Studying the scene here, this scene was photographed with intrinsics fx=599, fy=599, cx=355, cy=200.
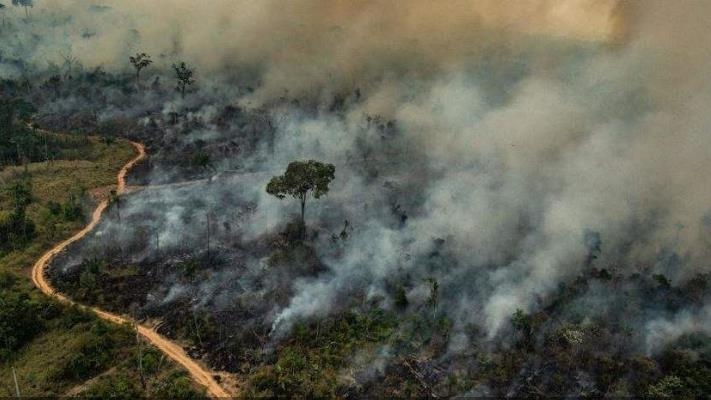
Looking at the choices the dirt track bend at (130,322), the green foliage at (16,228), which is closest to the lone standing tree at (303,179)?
the dirt track bend at (130,322)

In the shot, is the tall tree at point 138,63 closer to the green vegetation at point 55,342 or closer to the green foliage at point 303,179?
the green vegetation at point 55,342

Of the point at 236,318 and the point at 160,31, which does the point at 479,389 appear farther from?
the point at 160,31

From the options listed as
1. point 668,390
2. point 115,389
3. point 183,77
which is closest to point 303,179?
point 115,389

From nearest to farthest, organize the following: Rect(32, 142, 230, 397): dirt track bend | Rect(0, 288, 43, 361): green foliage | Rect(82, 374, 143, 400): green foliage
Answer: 1. Rect(82, 374, 143, 400): green foliage
2. Rect(32, 142, 230, 397): dirt track bend
3. Rect(0, 288, 43, 361): green foliage

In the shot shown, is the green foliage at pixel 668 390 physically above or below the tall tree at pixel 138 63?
below

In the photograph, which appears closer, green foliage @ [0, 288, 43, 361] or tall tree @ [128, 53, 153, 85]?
green foliage @ [0, 288, 43, 361]

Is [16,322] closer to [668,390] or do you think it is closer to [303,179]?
[303,179]

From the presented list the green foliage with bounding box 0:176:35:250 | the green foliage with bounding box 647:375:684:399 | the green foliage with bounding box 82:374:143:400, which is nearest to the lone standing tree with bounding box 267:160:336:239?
the green foliage with bounding box 82:374:143:400

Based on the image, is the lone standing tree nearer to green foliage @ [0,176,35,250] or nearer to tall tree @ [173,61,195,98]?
green foliage @ [0,176,35,250]

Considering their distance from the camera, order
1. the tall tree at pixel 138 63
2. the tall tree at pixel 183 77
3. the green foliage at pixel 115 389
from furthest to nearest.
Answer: the tall tree at pixel 138 63, the tall tree at pixel 183 77, the green foliage at pixel 115 389
